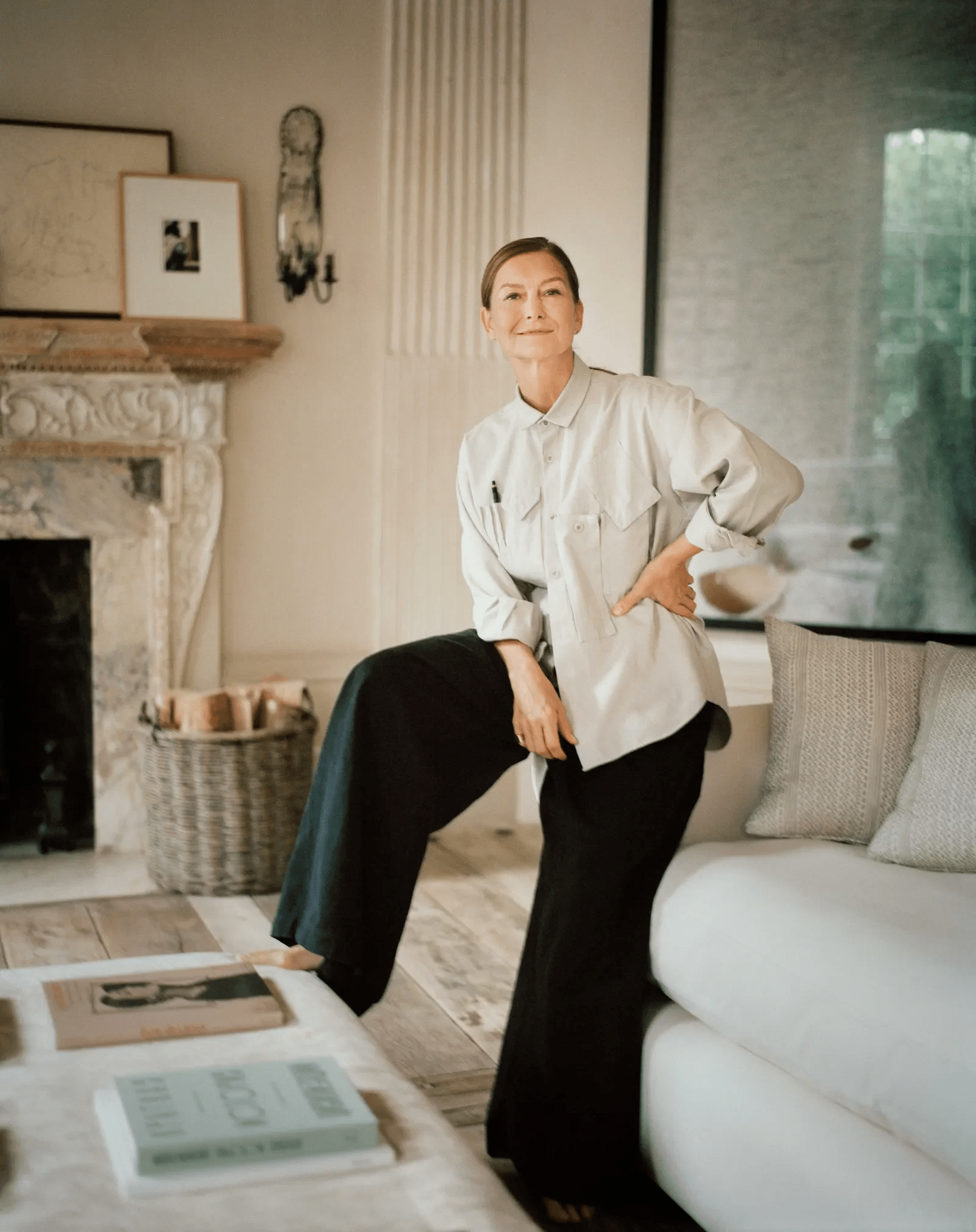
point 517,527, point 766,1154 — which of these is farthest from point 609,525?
point 766,1154

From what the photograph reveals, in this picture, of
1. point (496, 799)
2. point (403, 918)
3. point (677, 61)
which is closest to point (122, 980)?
point (403, 918)

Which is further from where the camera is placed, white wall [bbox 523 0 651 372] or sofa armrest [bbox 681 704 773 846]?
white wall [bbox 523 0 651 372]

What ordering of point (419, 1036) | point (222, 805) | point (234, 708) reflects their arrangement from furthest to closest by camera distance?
point (234, 708) → point (222, 805) → point (419, 1036)

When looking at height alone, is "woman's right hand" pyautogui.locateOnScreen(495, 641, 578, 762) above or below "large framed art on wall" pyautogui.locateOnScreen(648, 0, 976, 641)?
below

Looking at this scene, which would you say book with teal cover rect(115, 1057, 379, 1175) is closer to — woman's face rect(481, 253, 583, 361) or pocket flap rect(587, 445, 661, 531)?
pocket flap rect(587, 445, 661, 531)

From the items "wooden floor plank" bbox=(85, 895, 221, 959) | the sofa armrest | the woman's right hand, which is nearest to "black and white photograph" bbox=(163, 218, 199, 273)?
"wooden floor plank" bbox=(85, 895, 221, 959)

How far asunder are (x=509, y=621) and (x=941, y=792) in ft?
2.25

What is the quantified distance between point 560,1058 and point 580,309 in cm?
116

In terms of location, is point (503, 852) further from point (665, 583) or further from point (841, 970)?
point (841, 970)

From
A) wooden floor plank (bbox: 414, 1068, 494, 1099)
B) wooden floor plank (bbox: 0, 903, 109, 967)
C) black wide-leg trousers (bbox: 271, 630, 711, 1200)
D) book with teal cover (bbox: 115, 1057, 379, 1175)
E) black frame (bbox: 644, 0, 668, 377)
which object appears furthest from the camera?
black frame (bbox: 644, 0, 668, 377)

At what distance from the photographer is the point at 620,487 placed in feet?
6.41

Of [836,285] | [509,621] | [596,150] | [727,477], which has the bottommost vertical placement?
[509,621]

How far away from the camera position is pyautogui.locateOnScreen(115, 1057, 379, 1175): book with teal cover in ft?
3.59

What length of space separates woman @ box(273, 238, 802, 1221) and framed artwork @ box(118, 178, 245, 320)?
1705 millimetres
